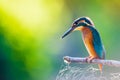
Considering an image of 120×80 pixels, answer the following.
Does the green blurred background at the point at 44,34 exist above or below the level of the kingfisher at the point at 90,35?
above

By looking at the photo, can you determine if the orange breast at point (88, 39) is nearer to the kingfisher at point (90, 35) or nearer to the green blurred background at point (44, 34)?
the kingfisher at point (90, 35)

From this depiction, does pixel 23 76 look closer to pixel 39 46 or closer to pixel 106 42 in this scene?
pixel 39 46

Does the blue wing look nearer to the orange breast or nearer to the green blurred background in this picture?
the orange breast

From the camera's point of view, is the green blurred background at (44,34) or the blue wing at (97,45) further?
the green blurred background at (44,34)

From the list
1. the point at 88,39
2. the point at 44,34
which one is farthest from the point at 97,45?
the point at 44,34

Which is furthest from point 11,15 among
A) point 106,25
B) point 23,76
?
point 106,25

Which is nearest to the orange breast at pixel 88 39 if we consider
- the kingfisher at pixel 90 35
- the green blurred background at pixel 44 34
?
the kingfisher at pixel 90 35
